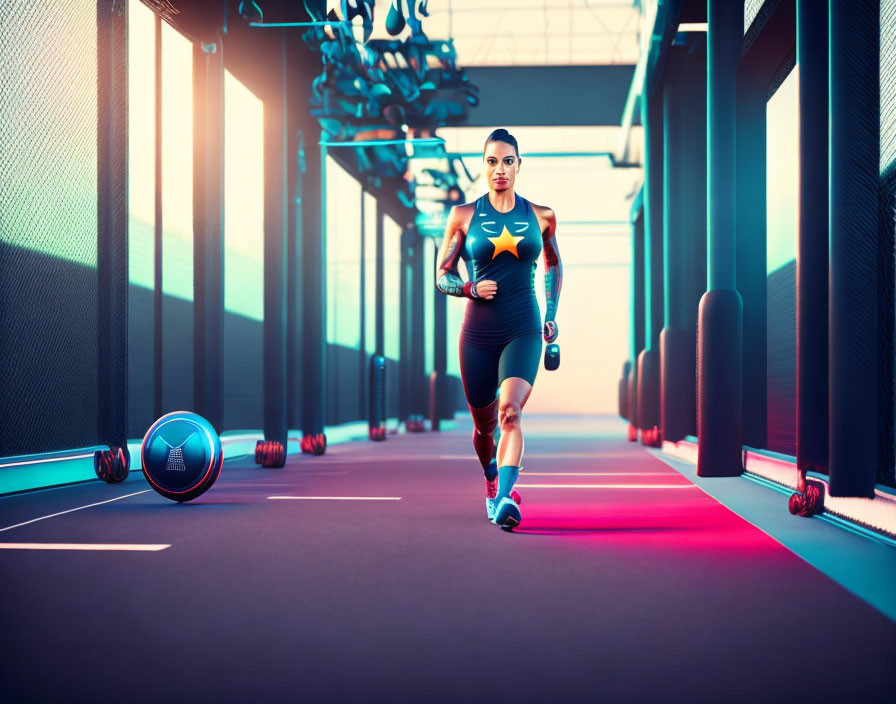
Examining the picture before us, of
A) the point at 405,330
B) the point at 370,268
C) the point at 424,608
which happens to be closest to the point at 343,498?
the point at 424,608

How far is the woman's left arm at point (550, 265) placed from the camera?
446cm

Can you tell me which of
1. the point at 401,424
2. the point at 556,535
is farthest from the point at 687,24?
the point at 401,424

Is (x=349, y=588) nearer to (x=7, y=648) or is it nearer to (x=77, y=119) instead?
(x=7, y=648)

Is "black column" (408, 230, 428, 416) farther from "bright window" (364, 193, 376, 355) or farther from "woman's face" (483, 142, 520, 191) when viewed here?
"woman's face" (483, 142, 520, 191)

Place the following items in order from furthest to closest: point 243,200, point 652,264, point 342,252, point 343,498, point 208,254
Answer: point 342,252 < point 652,264 < point 243,200 < point 208,254 < point 343,498

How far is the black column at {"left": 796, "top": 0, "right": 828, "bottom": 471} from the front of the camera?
431cm

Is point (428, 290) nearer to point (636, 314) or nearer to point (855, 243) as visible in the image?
point (636, 314)

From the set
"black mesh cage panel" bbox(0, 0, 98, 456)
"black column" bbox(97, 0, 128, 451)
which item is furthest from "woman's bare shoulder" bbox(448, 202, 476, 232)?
"black column" bbox(97, 0, 128, 451)

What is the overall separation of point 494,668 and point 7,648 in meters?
1.19

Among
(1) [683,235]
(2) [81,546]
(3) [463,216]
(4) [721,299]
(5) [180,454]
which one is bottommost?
(2) [81,546]

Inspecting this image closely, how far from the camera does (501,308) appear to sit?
4266mm

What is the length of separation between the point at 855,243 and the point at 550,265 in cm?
141

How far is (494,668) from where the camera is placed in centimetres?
208

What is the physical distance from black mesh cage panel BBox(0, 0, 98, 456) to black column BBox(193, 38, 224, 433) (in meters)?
1.41
